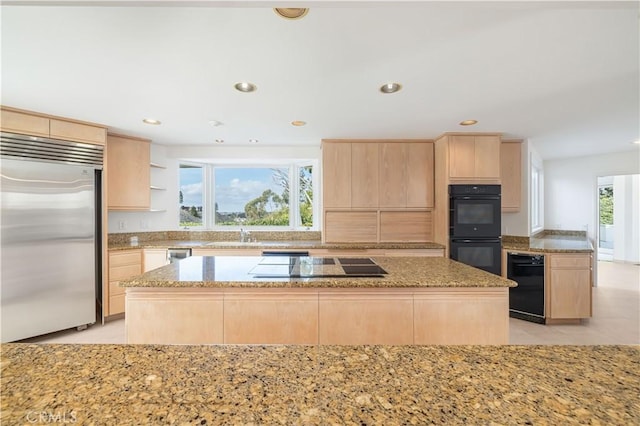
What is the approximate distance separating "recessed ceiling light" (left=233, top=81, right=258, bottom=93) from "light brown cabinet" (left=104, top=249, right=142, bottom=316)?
2.61 metres

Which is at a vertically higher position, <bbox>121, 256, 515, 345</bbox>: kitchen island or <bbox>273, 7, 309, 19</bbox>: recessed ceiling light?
<bbox>273, 7, 309, 19</bbox>: recessed ceiling light

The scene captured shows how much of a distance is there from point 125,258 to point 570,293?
5372 mm

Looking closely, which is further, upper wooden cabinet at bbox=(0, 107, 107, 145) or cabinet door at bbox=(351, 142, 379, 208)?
cabinet door at bbox=(351, 142, 379, 208)

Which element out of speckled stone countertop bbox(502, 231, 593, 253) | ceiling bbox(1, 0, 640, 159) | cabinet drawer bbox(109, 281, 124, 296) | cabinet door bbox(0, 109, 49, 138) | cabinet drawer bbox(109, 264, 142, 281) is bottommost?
cabinet drawer bbox(109, 281, 124, 296)

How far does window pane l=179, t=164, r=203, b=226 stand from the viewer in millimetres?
4453

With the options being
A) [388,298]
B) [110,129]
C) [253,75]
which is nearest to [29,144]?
[110,129]

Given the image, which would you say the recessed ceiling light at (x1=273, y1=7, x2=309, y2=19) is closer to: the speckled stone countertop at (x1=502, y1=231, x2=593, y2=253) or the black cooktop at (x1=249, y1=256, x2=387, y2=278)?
the black cooktop at (x1=249, y1=256, x2=387, y2=278)

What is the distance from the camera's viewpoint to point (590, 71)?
1.97 metres

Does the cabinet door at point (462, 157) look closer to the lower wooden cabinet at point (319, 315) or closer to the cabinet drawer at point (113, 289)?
the lower wooden cabinet at point (319, 315)

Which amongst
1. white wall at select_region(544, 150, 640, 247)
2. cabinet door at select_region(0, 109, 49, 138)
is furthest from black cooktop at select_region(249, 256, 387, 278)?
white wall at select_region(544, 150, 640, 247)

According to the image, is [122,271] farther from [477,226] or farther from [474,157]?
[474,157]

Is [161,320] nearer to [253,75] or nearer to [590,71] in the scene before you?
[253,75]

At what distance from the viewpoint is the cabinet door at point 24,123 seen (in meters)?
2.64

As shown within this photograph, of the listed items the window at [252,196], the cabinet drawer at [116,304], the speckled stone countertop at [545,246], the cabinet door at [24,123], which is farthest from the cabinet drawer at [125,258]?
the speckled stone countertop at [545,246]
